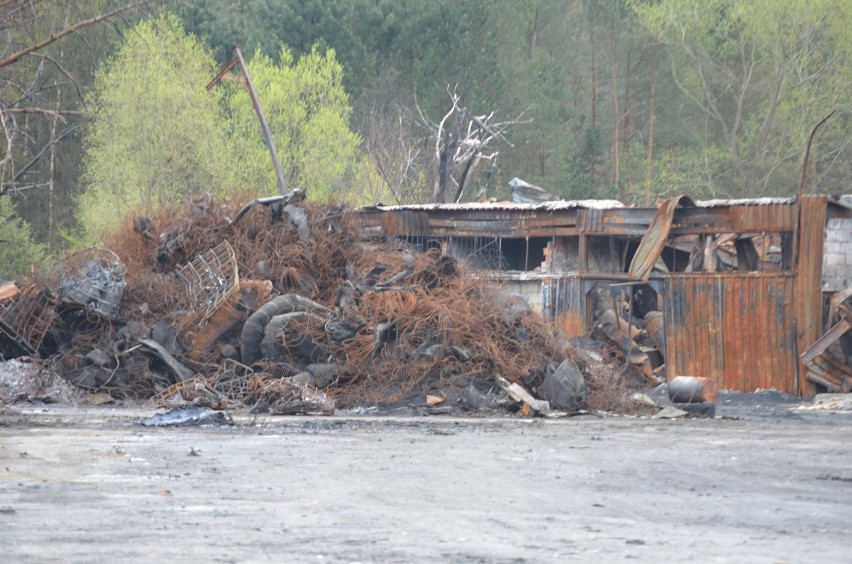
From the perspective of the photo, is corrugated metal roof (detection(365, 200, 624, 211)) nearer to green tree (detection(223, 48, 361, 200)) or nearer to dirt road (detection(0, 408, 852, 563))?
dirt road (detection(0, 408, 852, 563))

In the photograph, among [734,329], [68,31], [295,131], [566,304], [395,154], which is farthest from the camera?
[395,154]

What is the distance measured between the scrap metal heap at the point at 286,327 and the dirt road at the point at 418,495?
379 cm

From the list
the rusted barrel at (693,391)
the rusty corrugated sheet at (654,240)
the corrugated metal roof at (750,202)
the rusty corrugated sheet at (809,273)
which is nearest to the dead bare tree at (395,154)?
the rusty corrugated sheet at (654,240)

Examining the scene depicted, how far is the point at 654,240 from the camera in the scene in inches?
979

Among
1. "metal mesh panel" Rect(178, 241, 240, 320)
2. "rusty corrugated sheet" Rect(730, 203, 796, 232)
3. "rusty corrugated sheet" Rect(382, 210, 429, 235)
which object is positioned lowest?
"metal mesh panel" Rect(178, 241, 240, 320)

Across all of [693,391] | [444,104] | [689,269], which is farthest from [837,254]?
[444,104]

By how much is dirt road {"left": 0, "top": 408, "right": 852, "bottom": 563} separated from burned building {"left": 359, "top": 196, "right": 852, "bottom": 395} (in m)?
8.76

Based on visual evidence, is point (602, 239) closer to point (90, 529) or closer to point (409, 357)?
point (409, 357)

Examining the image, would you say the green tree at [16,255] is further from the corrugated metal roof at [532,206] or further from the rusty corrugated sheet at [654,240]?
the rusty corrugated sheet at [654,240]

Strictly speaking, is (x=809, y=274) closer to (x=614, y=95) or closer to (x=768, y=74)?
(x=768, y=74)

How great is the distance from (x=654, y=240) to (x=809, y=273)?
316 centimetres

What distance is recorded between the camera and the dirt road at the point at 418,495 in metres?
6.74

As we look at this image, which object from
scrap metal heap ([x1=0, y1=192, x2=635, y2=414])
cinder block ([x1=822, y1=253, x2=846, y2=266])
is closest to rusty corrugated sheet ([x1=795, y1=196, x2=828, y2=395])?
cinder block ([x1=822, y1=253, x2=846, y2=266])

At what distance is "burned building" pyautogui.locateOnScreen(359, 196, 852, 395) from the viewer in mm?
23703
